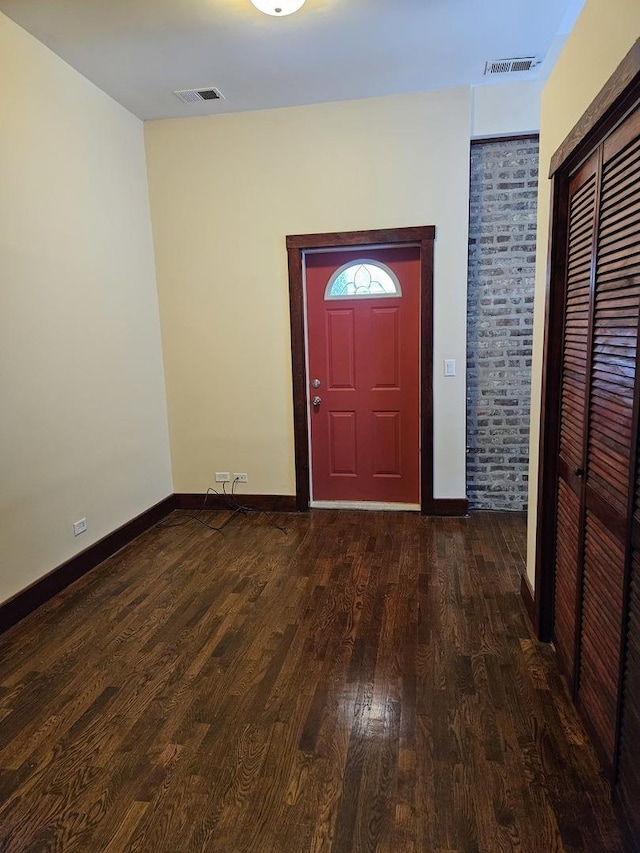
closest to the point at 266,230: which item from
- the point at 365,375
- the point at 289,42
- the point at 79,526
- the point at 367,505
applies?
the point at 289,42

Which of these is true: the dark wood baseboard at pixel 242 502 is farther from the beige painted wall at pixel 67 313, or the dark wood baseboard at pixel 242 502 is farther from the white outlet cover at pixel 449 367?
the white outlet cover at pixel 449 367

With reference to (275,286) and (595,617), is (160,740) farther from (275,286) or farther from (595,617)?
(275,286)

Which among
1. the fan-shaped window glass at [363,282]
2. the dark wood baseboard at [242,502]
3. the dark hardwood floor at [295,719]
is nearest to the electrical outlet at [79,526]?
the dark hardwood floor at [295,719]

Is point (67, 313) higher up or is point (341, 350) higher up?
point (67, 313)

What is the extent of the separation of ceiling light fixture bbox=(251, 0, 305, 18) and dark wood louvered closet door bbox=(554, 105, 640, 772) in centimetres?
163

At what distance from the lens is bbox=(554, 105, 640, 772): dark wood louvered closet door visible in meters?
1.38

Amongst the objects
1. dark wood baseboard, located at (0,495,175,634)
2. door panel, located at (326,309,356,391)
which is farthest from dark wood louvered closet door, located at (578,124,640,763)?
dark wood baseboard, located at (0,495,175,634)

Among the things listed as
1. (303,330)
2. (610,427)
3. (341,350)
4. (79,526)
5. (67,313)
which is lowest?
(79,526)

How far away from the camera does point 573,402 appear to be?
6.23 feet

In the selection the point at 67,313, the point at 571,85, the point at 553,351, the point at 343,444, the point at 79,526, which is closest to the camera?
the point at 571,85

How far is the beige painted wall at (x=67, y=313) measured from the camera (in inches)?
103

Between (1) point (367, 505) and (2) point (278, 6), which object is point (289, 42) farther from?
(1) point (367, 505)

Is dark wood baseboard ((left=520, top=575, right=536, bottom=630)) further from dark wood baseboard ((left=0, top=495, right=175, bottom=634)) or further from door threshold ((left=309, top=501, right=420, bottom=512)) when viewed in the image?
dark wood baseboard ((left=0, top=495, right=175, bottom=634))

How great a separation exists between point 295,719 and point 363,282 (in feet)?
10.0
